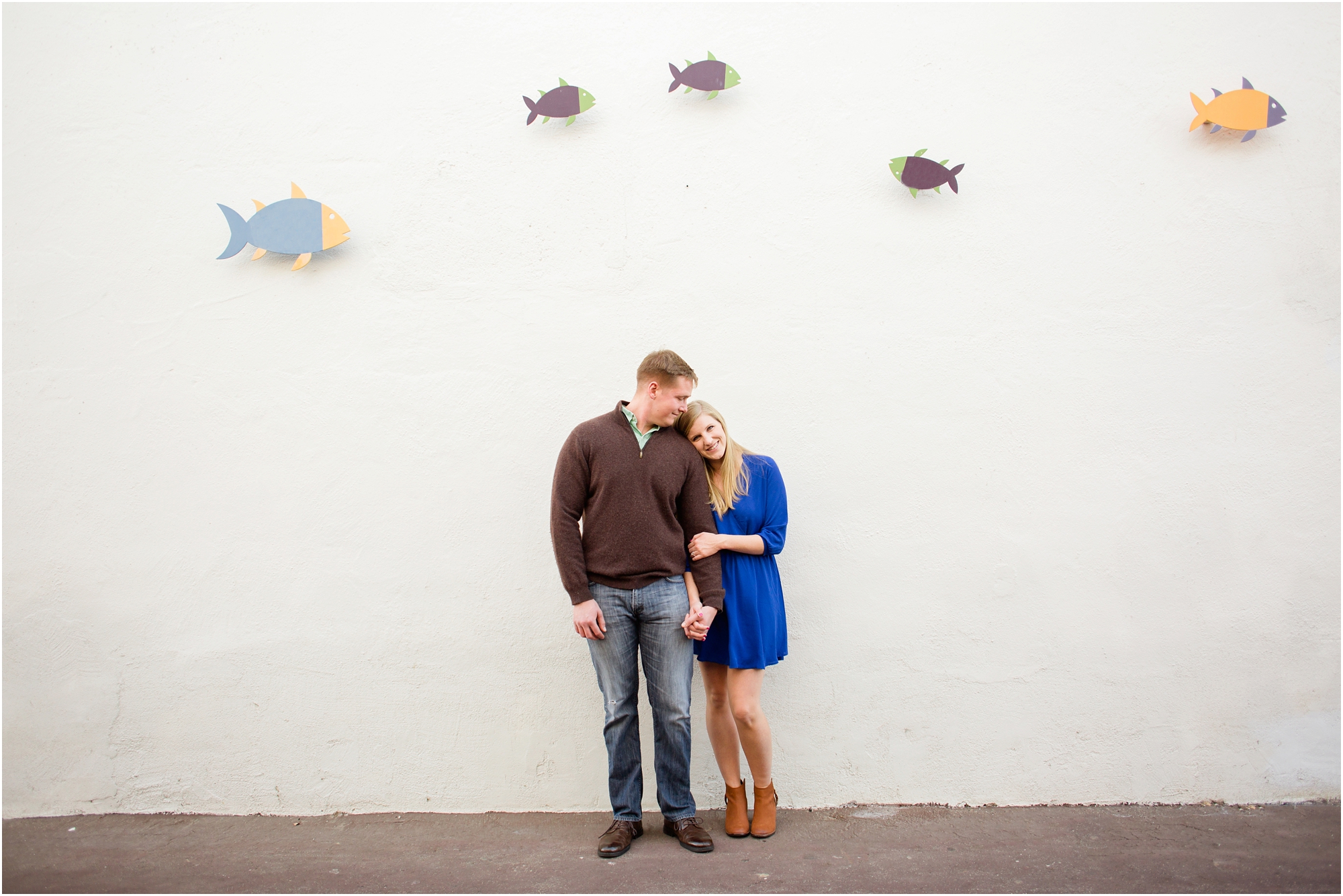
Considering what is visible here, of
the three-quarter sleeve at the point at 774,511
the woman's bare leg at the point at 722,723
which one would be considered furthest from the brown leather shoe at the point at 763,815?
the three-quarter sleeve at the point at 774,511

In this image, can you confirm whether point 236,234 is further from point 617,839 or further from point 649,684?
point 617,839

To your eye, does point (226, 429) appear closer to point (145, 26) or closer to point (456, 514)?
point (456, 514)

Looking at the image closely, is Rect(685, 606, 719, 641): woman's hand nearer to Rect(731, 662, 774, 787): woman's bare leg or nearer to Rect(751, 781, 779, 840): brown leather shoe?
Rect(731, 662, 774, 787): woman's bare leg

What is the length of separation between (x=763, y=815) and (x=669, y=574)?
106 cm

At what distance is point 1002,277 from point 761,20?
1534mm

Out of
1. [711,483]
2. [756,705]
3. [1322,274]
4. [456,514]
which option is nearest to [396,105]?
[456,514]

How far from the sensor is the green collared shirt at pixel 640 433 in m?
2.90

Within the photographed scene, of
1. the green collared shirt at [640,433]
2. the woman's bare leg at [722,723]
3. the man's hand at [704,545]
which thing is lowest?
the woman's bare leg at [722,723]

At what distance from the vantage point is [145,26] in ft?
11.1

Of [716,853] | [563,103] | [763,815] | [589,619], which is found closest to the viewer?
[589,619]

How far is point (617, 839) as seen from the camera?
2.88 meters

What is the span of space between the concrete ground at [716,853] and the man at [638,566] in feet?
0.74

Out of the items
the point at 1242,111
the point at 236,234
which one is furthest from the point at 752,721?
the point at 1242,111

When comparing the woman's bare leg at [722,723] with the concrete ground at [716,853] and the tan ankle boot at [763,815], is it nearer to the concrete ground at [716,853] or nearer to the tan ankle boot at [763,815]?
the tan ankle boot at [763,815]
